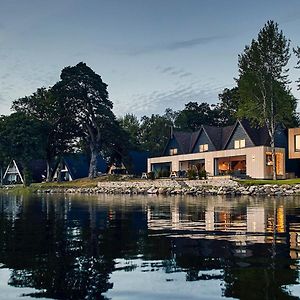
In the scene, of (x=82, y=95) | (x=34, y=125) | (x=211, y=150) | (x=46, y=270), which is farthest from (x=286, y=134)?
(x=46, y=270)

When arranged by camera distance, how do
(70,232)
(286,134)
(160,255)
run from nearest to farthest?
(160,255) < (70,232) < (286,134)

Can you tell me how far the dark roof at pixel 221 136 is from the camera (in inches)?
2386

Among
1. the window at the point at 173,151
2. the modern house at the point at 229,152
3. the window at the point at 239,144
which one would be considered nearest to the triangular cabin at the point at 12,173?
the modern house at the point at 229,152

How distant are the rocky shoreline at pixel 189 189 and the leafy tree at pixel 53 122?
1131 cm

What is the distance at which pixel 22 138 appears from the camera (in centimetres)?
6744

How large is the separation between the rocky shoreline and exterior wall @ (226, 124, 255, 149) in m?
14.8

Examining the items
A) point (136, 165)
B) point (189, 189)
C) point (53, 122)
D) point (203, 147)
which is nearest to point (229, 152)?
point (203, 147)

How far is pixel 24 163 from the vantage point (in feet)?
237

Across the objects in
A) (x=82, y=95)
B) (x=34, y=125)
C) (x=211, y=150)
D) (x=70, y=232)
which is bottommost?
(x=70, y=232)

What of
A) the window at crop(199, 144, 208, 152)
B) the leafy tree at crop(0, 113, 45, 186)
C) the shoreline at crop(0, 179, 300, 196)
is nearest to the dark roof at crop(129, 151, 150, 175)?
the window at crop(199, 144, 208, 152)

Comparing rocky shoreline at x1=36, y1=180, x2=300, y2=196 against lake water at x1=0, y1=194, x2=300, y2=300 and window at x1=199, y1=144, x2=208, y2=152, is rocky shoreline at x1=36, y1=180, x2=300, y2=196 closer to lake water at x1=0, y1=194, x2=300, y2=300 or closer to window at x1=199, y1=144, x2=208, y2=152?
window at x1=199, y1=144, x2=208, y2=152

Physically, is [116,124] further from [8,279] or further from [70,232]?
[8,279]

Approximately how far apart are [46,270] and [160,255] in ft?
7.63

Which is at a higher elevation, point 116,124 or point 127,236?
point 116,124
